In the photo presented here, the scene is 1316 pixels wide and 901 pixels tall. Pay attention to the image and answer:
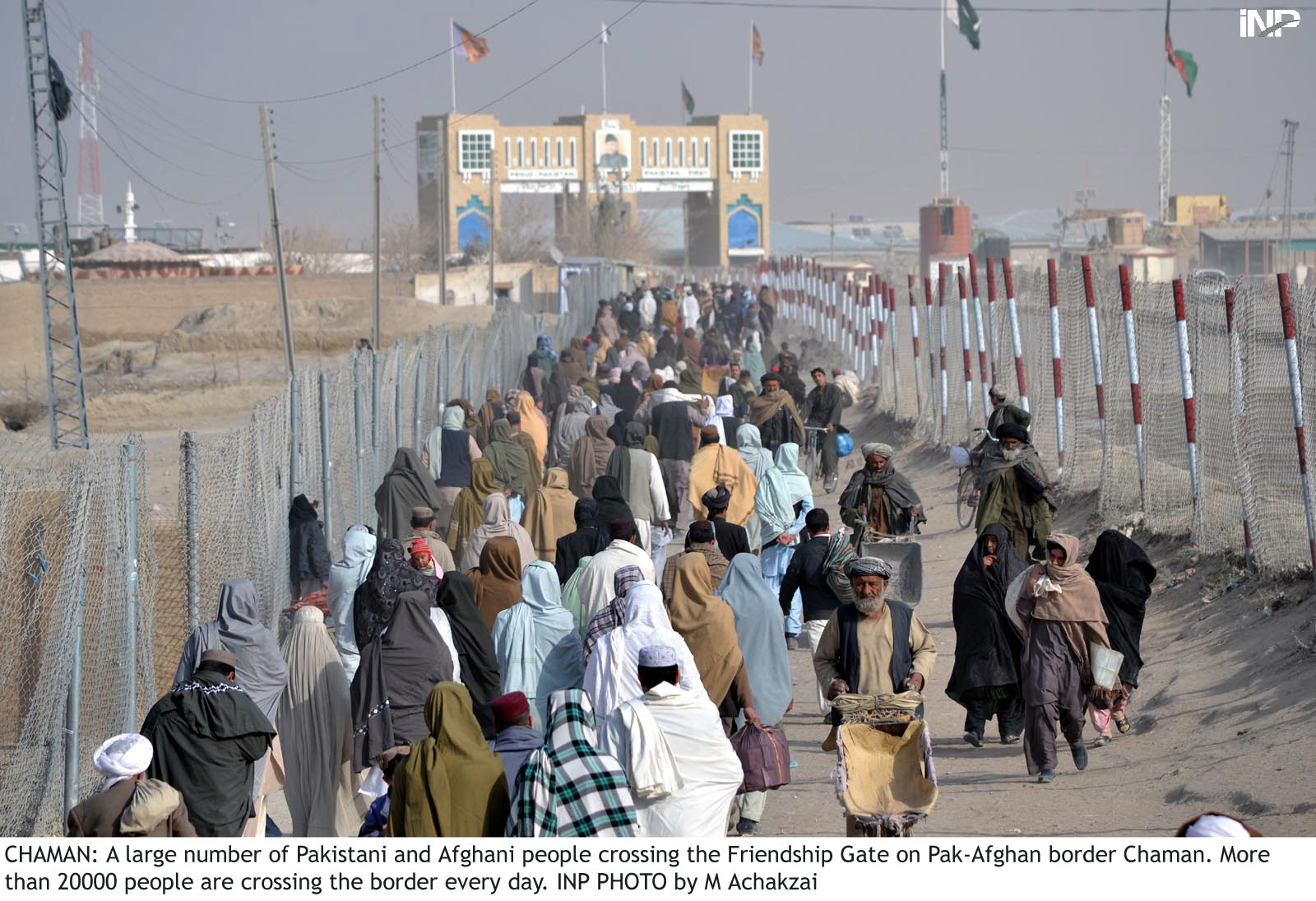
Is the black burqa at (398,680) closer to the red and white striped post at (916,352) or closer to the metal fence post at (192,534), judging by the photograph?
the metal fence post at (192,534)

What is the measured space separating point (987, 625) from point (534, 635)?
2398 mm

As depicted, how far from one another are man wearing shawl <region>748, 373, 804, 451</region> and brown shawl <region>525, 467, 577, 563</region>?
4.90 metres

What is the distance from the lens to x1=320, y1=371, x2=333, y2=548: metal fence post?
38.9 ft

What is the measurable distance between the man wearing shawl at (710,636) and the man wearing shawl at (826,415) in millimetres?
9881

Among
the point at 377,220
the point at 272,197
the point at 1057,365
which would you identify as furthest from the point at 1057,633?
the point at 377,220

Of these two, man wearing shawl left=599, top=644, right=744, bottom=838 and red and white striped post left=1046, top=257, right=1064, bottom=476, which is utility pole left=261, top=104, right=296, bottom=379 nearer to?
red and white striped post left=1046, top=257, right=1064, bottom=476

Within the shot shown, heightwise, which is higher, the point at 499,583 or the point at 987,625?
the point at 499,583

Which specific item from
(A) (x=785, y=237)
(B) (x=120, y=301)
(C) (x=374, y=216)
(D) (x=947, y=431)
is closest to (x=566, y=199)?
(A) (x=785, y=237)

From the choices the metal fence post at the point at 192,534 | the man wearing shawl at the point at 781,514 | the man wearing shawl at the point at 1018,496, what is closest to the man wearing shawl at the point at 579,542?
the man wearing shawl at the point at 781,514

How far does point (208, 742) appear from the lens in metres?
5.86

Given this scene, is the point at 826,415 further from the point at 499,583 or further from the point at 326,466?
the point at 499,583

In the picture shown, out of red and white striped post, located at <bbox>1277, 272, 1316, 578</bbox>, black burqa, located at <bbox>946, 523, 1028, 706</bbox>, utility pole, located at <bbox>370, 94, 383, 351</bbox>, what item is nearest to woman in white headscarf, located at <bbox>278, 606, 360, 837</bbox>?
black burqa, located at <bbox>946, 523, 1028, 706</bbox>

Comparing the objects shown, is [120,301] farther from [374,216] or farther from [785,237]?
[785,237]

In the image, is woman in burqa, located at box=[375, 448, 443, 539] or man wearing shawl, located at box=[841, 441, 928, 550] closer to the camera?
man wearing shawl, located at box=[841, 441, 928, 550]
